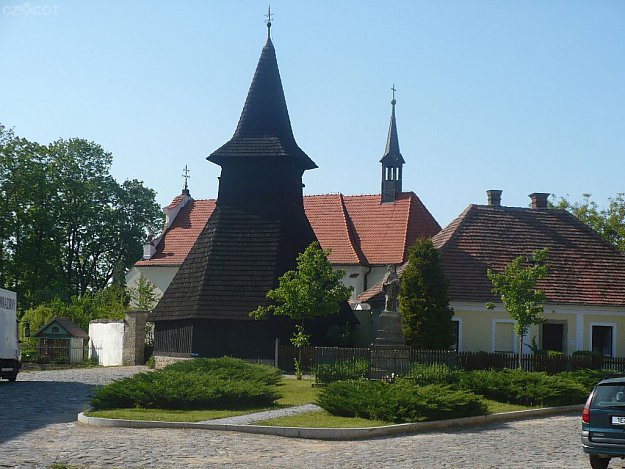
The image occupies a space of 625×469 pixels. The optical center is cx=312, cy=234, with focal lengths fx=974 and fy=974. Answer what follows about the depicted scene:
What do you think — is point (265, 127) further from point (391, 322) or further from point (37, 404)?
point (37, 404)

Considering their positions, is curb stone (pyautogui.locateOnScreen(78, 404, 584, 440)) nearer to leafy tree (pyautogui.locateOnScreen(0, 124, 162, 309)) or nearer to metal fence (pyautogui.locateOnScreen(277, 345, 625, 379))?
metal fence (pyautogui.locateOnScreen(277, 345, 625, 379))

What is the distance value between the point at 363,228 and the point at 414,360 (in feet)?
103

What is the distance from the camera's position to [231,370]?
1022 inches

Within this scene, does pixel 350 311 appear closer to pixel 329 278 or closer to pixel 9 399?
pixel 329 278

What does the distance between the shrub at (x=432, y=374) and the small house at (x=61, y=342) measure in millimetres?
27546

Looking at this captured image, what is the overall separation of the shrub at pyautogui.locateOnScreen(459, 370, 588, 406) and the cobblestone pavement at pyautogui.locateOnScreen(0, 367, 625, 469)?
8.37ft

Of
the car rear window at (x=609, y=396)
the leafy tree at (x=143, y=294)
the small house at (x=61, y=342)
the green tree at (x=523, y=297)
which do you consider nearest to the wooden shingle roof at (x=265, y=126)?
the green tree at (x=523, y=297)

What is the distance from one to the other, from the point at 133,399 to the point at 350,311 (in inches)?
764

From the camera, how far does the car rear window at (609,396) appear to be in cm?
1524

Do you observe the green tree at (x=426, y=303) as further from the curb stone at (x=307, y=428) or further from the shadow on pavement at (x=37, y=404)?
the curb stone at (x=307, y=428)

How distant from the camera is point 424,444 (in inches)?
707

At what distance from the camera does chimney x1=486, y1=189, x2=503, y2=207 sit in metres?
43.8

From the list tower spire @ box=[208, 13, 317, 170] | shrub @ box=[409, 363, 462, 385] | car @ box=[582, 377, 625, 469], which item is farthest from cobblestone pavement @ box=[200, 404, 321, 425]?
tower spire @ box=[208, 13, 317, 170]

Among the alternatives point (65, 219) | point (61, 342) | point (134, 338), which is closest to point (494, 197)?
point (134, 338)
